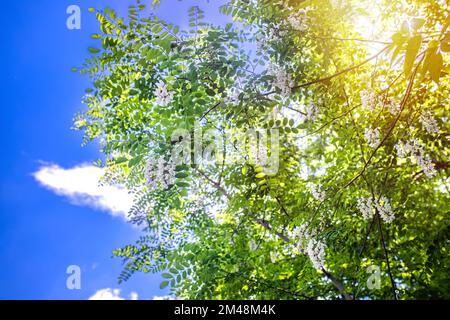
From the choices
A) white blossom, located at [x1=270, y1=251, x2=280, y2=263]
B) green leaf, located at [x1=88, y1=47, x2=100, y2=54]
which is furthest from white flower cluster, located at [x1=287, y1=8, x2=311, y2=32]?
white blossom, located at [x1=270, y1=251, x2=280, y2=263]

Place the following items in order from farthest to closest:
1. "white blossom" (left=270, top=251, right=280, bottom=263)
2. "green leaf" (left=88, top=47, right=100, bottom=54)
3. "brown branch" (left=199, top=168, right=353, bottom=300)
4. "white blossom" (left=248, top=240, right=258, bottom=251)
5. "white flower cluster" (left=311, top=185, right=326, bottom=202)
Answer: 1. "white blossom" (left=248, top=240, right=258, bottom=251)
2. "white blossom" (left=270, top=251, right=280, bottom=263)
3. "brown branch" (left=199, top=168, right=353, bottom=300)
4. "white flower cluster" (left=311, top=185, right=326, bottom=202)
5. "green leaf" (left=88, top=47, right=100, bottom=54)

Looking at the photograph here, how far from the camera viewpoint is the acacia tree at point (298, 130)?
105 inches

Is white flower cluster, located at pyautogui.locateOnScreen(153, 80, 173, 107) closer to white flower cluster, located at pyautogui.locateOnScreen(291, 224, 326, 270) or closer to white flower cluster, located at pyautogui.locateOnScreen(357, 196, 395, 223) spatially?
white flower cluster, located at pyautogui.locateOnScreen(291, 224, 326, 270)

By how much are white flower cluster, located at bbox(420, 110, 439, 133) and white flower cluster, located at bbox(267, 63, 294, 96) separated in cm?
126

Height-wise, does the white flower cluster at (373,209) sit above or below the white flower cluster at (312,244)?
above

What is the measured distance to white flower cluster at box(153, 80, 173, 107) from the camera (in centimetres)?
287

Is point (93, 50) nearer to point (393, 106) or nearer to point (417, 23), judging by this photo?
point (417, 23)

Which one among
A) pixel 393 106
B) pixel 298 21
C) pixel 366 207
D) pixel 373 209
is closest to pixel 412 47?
pixel 298 21

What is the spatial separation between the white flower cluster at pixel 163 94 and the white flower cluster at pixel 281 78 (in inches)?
35.6

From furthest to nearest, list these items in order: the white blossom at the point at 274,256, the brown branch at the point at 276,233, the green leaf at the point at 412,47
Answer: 1. the white blossom at the point at 274,256
2. the brown branch at the point at 276,233
3. the green leaf at the point at 412,47

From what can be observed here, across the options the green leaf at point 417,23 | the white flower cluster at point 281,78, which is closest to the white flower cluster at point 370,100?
the white flower cluster at point 281,78

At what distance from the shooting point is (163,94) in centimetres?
287

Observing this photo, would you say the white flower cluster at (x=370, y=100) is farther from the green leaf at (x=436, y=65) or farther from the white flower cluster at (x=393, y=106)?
the green leaf at (x=436, y=65)
